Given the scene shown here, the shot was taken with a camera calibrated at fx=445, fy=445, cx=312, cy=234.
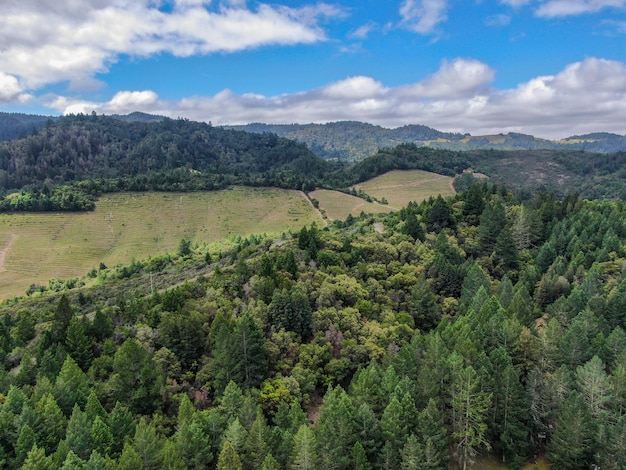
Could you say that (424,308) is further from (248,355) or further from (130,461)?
(130,461)

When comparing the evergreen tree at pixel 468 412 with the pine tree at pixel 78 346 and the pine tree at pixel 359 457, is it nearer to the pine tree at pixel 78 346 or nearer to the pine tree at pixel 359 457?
the pine tree at pixel 359 457

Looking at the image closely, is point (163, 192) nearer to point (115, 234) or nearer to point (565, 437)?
point (115, 234)

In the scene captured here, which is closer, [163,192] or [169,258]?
[169,258]

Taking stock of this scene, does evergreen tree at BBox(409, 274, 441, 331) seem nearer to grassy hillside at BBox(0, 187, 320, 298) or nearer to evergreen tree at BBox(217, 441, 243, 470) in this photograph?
evergreen tree at BBox(217, 441, 243, 470)

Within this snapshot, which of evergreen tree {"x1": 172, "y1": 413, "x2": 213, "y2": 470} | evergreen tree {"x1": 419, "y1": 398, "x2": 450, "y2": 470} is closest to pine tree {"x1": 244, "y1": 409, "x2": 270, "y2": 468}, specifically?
evergreen tree {"x1": 172, "y1": 413, "x2": 213, "y2": 470}

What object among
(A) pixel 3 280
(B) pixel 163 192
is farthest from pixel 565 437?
(B) pixel 163 192

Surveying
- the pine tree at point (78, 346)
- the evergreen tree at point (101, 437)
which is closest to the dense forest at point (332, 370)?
the evergreen tree at point (101, 437)
